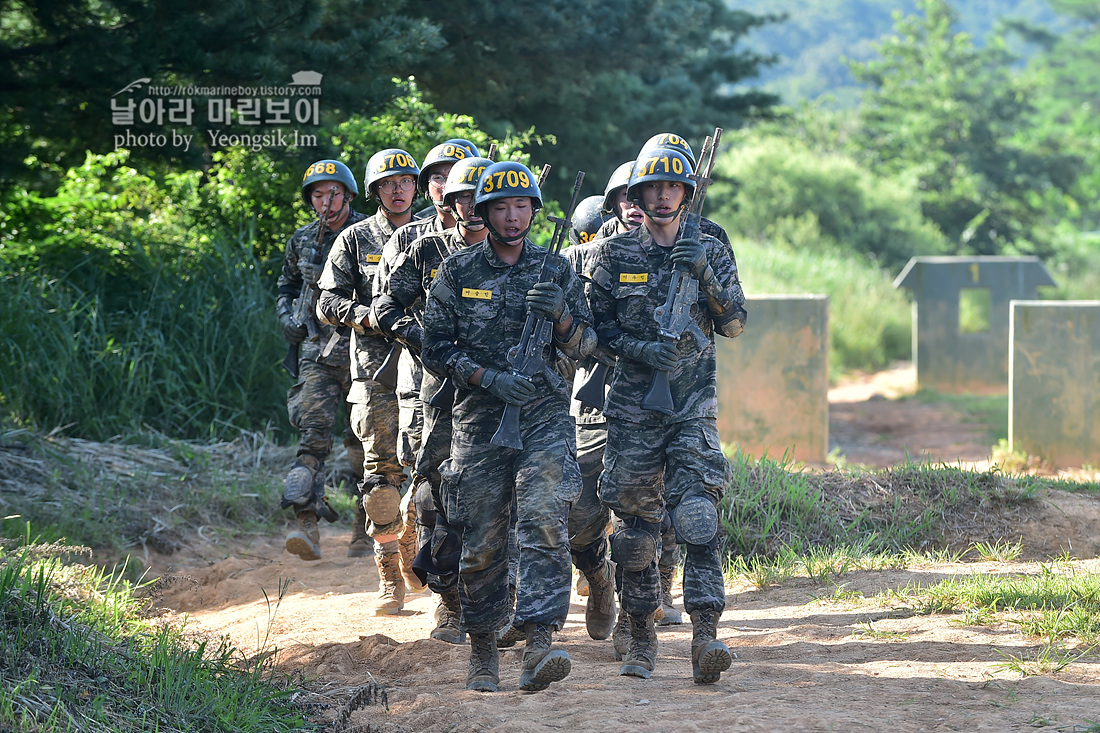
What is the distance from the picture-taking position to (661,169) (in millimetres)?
4840

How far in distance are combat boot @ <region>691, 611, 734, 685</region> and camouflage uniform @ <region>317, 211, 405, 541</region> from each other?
216 cm

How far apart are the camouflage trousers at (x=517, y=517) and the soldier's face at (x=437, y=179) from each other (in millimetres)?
1546

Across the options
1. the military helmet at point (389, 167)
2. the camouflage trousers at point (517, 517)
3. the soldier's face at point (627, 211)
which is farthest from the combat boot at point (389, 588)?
the soldier's face at point (627, 211)

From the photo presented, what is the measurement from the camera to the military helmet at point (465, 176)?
5.11 meters

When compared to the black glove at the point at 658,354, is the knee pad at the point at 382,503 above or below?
below

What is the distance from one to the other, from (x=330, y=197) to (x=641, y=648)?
3601 mm

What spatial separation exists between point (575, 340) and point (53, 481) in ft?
15.0

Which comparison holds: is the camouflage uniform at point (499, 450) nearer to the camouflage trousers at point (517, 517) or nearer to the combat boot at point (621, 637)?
the camouflage trousers at point (517, 517)

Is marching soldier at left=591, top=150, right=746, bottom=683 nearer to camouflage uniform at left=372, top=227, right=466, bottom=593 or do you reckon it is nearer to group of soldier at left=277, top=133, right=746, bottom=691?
group of soldier at left=277, top=133, right=746, bottom=691

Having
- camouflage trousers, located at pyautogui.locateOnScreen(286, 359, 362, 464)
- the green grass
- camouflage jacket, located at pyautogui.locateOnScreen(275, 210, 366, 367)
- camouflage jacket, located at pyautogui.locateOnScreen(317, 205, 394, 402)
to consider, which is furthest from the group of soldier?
camouflage trousers, located at pyautogui.locateOnScreen(286, 359, 362, 464)

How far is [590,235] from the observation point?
653 centimetres

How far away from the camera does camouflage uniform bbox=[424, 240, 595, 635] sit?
14.9 feet

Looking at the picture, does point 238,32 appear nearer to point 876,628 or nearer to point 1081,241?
point 876,628

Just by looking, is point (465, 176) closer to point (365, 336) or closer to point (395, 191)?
point (395, 191)
